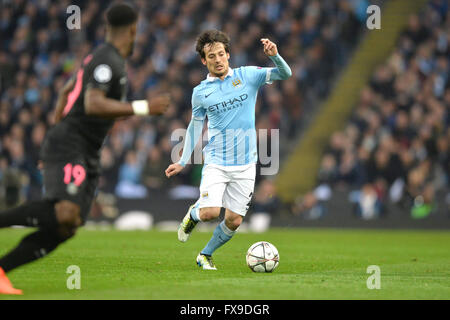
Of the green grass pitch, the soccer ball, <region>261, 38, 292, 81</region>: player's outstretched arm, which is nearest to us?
the green grass pitch

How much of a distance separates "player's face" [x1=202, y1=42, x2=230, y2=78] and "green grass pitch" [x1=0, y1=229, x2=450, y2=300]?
2515 millimetres

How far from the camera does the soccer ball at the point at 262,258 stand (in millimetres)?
9734

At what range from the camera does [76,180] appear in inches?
282

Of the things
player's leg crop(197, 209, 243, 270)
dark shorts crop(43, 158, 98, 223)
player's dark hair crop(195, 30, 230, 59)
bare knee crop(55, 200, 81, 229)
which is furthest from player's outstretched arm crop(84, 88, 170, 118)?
player's leg crop(197, 209, 243, 270)

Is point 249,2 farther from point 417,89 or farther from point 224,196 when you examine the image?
point 224,196

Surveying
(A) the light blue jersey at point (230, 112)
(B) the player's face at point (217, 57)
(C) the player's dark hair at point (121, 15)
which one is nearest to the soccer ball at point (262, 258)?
(A) the light blue jersey at point (230, 112)

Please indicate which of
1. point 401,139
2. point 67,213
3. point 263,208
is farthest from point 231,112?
point 401,139

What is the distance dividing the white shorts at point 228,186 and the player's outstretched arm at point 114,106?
2.91m

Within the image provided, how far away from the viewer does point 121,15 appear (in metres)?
7.24

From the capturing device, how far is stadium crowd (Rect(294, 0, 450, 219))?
20.3 metres

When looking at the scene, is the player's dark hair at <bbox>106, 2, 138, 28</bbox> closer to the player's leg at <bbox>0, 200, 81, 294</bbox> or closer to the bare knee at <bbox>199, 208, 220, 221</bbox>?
the player's leg at <bbox>0, 200, 81, 294</bbox>

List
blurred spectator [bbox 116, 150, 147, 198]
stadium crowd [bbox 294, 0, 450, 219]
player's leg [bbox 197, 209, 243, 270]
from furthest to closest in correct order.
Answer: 1. blurred spectator [bbox 116, 150, 147, 198]
2. stadium crowd [bbox 294, 0, 450, 219]
3. player's leg [bbox 197, 209, 243, 270]

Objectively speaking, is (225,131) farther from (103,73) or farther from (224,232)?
(103,73)
